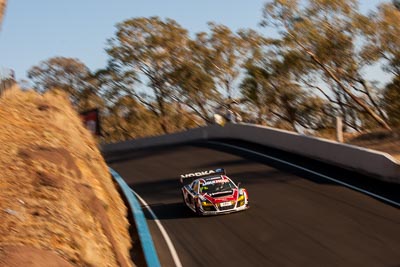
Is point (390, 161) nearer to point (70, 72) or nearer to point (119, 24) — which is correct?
point (119, 24)

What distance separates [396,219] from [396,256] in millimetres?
2802

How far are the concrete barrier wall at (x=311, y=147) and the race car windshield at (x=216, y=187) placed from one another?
17.4 ft

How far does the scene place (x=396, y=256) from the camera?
12.1m

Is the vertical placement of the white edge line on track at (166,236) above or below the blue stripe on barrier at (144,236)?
below

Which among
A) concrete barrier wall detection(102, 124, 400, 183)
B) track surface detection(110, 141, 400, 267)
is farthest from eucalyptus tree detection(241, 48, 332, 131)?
track surface detection(110, 141, 400, 267)

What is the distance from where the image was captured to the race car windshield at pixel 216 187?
17766 millimetres

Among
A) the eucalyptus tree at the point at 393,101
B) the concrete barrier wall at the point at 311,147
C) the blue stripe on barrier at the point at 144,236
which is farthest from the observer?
the eucalyptus tree at the point at 393,101

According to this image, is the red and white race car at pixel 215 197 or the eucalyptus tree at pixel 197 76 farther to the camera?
the eucalyptus tree at pixel 197 76

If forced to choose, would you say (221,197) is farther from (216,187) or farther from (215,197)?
(216,187)

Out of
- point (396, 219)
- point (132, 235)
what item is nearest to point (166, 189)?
point (132, 235)

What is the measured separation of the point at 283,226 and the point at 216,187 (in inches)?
133

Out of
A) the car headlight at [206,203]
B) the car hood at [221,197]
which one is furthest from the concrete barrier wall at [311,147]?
the car headlight at [206,203]

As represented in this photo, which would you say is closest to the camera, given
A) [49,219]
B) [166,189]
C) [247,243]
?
[49,219]

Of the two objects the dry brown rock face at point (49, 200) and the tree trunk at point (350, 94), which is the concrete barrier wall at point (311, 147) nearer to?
the dry brown rock face at point (49, 200)
